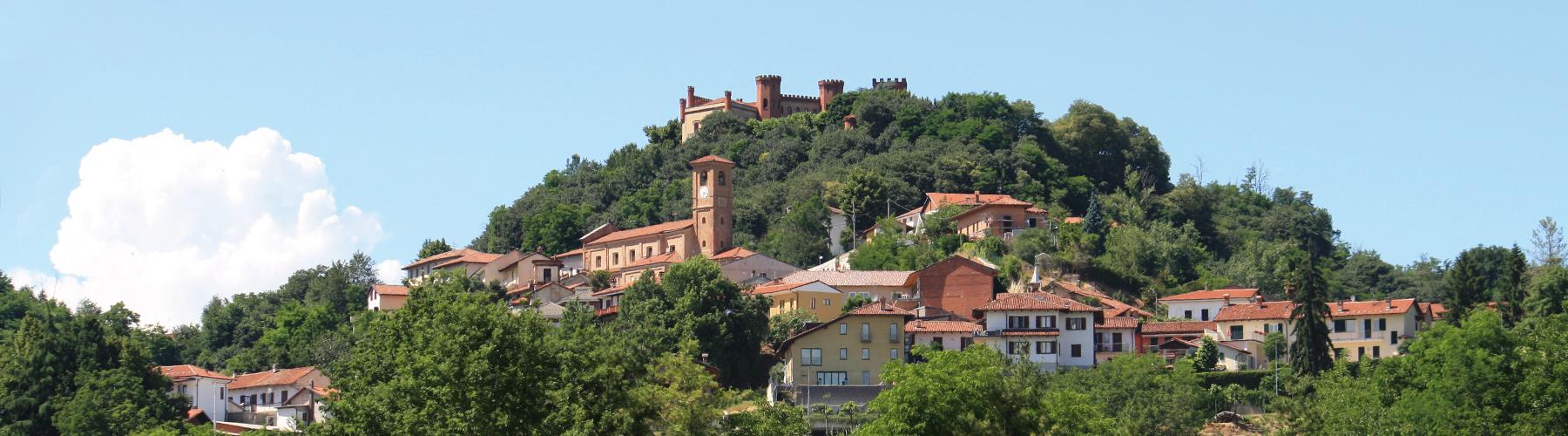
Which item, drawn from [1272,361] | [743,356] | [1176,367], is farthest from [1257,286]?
[743,356]

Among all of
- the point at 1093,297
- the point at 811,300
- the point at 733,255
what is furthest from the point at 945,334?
the point at 733,255

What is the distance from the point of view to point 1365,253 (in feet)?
392

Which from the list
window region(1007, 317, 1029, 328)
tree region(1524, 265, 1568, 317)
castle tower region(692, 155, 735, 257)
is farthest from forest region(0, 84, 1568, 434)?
window region(1007, 317, 1029, 328)

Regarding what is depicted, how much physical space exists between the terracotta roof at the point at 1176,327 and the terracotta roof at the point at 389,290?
127 ft

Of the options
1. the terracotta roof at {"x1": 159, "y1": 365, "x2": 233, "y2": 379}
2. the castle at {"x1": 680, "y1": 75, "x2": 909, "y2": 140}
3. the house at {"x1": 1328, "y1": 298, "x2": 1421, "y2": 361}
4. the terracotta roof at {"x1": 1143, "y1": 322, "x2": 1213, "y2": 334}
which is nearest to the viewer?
the house at {"x1": 1328, "y1": 298, "x2": 1421, "y2": 361}

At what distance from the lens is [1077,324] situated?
272 feet

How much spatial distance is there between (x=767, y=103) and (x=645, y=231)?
38547mm

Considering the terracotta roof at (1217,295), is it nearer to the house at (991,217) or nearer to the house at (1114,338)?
the house at (1114,338)

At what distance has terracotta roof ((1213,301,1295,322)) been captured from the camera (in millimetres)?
84938

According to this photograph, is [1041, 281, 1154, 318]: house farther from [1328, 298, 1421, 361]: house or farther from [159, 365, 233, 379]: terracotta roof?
[159, 365, 233, 379]: terracotta roof

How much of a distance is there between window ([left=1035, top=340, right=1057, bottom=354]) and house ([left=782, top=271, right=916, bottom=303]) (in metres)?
11.3

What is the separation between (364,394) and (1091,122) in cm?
8905

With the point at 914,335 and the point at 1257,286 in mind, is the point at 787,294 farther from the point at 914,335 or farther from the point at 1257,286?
the point at 1257,286

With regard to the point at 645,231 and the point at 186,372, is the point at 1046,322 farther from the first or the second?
the point at 186,372
